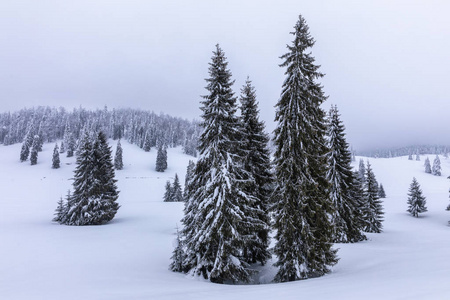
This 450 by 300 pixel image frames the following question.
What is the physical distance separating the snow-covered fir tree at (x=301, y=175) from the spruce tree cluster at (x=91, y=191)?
86.3ft

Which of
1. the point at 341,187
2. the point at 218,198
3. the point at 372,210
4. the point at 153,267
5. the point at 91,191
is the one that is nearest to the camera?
the point at 218,198

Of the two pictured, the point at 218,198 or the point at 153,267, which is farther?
the point at 153,267

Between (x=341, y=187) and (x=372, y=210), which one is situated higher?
(x=341, y=187)

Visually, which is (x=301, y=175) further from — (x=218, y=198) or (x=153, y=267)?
(x=153, y=267)

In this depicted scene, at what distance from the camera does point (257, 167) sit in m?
18.8

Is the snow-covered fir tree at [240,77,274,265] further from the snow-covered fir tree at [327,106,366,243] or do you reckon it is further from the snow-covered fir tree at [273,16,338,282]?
the snow-covered fir tree at [327,106,366,243]

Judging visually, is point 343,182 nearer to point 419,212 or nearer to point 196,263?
point 196,263

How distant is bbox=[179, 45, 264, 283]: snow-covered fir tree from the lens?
14.8 m

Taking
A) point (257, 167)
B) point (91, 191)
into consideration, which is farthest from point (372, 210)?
point (91, 191)

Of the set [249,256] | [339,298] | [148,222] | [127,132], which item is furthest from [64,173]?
[339,298]

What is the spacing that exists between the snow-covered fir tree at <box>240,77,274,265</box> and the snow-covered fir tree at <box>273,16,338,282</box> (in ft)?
8.48

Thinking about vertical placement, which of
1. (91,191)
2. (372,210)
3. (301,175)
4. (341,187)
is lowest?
(372,210)

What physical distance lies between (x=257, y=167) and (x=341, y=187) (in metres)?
13.3

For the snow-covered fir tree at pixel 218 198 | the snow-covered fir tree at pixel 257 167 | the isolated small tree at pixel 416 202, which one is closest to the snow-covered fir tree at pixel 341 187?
the snow-covered fir tree at pixel 257 167
